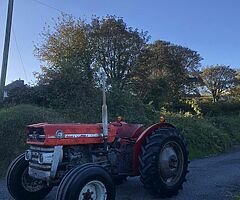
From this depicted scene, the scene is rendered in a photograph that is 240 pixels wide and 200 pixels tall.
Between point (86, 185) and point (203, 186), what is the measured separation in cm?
312

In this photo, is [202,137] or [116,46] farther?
[116,46]

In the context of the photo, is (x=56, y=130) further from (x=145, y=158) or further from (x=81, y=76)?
(x=81, y=76)

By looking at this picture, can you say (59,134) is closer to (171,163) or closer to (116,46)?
(171,163)

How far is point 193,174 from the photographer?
327 inches

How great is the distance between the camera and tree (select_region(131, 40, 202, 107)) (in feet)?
73.8

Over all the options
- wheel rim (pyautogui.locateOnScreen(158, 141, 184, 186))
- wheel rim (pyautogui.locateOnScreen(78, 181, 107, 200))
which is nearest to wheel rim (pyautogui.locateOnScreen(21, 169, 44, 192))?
wheel rim (pyautogui.locateOnScreen(78, 181, 107, 200))

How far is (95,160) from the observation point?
5.69 metres

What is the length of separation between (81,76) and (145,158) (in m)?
8.00

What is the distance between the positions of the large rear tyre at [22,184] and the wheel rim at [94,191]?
130 cm

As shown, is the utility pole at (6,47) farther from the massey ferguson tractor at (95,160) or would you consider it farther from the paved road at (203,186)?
the massey ferguson tractor at (95,160)

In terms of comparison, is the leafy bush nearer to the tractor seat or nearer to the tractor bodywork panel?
the tractor seat

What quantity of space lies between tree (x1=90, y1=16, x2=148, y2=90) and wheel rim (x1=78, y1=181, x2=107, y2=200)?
16.4 m

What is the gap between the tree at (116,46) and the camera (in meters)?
21.5

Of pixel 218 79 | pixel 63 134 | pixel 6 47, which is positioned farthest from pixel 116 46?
pixel 63 134
